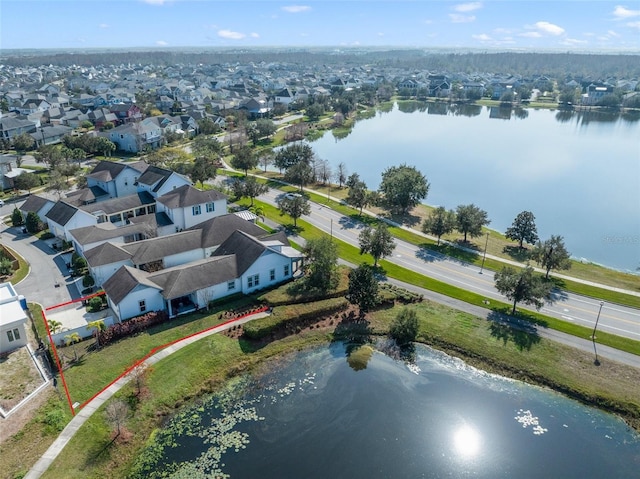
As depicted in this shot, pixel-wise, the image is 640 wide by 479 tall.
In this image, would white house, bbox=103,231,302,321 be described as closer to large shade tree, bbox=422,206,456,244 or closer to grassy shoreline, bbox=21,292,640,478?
grassy shoreline, bbox=21,292,640,478

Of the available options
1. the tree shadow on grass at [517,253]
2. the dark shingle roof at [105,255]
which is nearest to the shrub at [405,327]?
the tree shadow on grass at [517,253]

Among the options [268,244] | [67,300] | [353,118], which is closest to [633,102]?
[353,118]

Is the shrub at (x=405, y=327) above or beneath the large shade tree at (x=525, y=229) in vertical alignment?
beneath

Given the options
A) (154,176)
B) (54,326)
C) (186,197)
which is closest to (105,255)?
(54,326)

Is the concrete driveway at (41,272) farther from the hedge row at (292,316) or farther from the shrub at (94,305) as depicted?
the hedge row at (292,316)

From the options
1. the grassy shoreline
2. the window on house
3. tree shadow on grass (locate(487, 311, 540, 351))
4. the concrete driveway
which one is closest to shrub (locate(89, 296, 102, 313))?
the concrete driveway

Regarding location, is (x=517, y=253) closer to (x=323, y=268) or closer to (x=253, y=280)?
(x=323, y=268)
